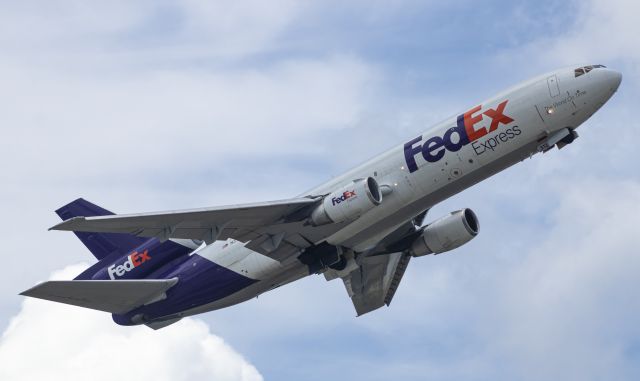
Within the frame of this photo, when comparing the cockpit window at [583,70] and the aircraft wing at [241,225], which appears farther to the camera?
the cockpit window at [583,70]

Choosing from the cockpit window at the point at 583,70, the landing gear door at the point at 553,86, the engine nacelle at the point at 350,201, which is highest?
the cockpit window at the point at 583,70

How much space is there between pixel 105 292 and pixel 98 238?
5.41 meters

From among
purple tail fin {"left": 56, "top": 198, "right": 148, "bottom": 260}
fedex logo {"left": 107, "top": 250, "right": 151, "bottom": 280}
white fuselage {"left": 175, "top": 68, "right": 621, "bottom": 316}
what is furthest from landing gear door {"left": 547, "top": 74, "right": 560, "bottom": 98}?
purple tail fin {"left": 56, "top": 198, "right": 148, "bottom": 260}

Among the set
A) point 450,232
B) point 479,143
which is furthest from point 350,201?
point 450,232

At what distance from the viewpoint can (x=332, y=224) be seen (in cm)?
5075

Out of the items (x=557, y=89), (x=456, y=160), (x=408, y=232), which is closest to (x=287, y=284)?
(x=408, y=232)

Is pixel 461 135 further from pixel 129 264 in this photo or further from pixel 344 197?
pixel 129 264

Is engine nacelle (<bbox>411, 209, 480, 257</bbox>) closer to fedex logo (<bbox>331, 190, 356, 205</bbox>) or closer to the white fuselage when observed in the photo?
the white fuselage

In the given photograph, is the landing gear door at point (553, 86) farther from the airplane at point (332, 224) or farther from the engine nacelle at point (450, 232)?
the engine nacelle at point (450, 232)

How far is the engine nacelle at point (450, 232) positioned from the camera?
56.2 m

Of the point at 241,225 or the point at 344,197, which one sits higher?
the point at 241,225

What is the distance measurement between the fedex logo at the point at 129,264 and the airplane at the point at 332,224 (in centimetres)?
6

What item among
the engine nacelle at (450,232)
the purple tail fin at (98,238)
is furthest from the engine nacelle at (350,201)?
the purple tail fin at (98,238)

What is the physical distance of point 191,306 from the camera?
5547 cm
